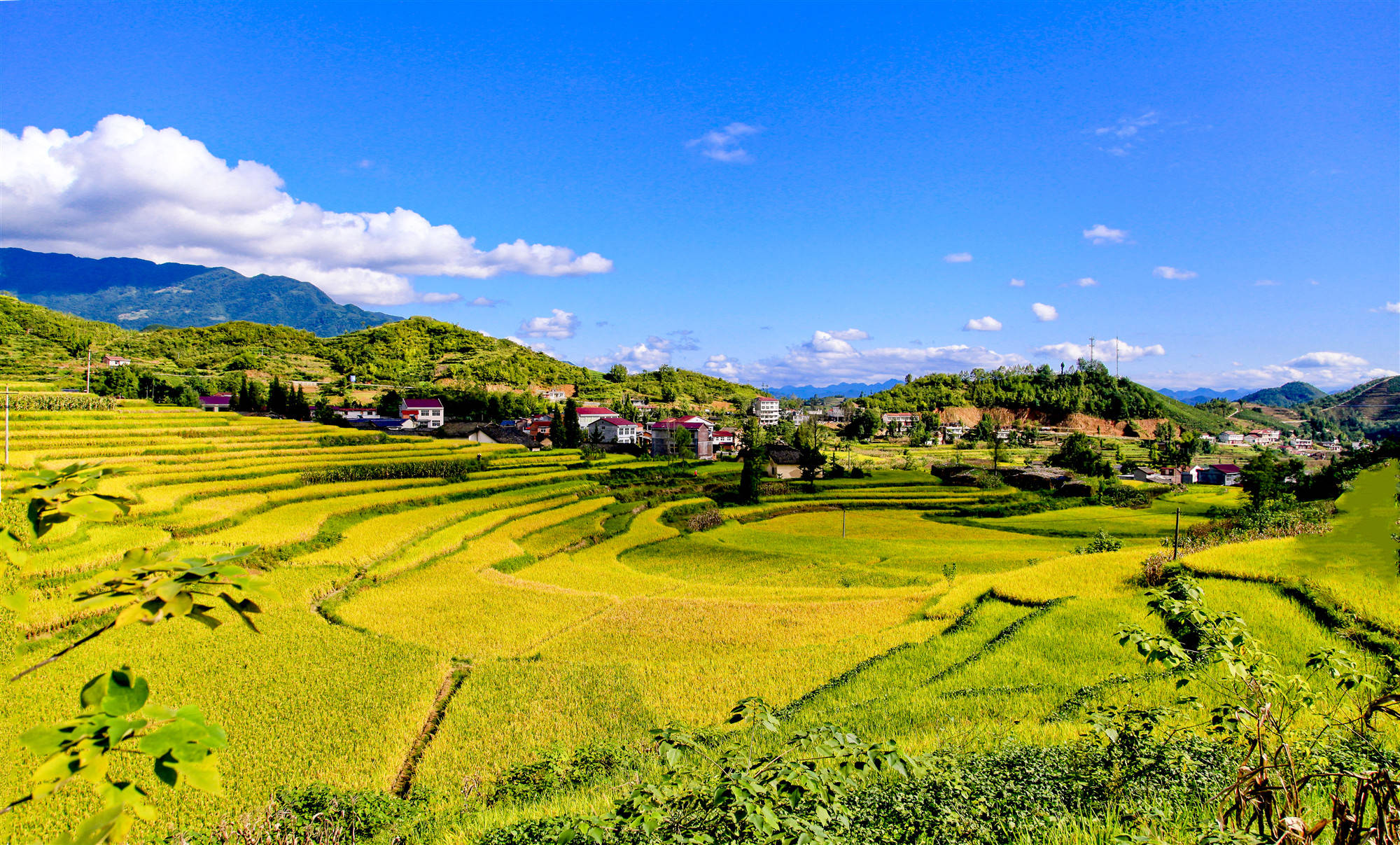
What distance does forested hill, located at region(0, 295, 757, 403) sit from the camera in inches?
2093

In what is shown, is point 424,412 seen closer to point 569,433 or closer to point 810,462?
point 569,433

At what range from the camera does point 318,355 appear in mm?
111000

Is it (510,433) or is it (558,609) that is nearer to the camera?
(558,609)

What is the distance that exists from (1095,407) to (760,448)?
312 feet

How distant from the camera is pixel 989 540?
104ft

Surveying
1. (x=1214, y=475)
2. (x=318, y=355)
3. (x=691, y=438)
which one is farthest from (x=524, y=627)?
(x=318, y=355)

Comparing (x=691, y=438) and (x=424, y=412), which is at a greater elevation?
(x=424, y=412)

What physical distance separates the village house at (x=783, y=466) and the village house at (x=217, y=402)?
49500mm

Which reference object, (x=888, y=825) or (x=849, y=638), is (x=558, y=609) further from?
(x=888, y=825)

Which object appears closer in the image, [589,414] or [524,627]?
[524,627]

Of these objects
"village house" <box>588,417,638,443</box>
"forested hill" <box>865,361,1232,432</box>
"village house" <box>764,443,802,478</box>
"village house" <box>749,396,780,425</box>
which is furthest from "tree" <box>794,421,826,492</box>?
"forested hill" <box>865,361,1232,432</box>

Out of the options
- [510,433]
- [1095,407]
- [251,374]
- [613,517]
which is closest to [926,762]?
[613,517]

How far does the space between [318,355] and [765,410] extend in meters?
86.8

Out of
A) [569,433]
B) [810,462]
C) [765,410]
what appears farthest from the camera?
[765,410]
